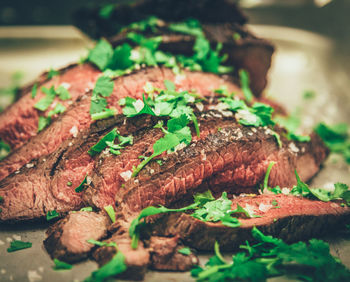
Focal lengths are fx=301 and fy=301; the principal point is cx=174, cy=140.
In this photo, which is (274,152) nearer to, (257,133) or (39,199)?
(257,133)

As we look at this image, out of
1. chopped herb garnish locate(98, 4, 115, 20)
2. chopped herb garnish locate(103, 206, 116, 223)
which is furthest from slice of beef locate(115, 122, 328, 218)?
chopped herb garnish locate(98, 4, 115, 20)

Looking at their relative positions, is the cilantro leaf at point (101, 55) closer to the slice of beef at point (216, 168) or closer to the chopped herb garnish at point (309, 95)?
the slice of beef at point (216, 168)

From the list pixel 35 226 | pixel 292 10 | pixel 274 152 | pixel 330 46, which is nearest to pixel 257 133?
pixel 274 152

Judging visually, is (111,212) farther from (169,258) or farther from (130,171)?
(169,258)

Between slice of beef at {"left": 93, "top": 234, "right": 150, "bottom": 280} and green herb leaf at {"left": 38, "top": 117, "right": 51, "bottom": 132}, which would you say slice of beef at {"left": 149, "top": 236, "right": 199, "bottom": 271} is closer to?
slice of beef at {"left": 93, "top": 234, "right": 150, "bottom": 280}

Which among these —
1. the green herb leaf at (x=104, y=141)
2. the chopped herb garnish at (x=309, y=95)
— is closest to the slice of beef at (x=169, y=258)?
the green herb leaf at (x=104, y=141)

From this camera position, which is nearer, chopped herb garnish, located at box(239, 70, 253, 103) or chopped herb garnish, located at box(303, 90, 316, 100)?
chopped herb garnish, located at box(239, 70, 253, 103)

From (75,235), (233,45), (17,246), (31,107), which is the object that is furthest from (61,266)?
(233,45)
